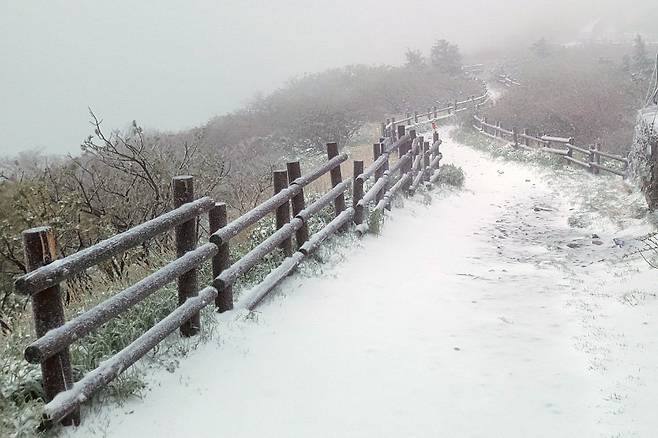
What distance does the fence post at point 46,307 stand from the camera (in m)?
3.34

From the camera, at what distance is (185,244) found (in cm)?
482

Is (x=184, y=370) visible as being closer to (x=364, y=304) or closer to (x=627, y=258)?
(x=364, y=304)

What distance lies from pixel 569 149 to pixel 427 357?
15983mm

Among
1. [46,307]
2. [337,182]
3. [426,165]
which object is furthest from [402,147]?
[46,307]

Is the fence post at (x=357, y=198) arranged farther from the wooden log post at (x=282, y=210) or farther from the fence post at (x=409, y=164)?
the fence post at (x=409, y=164)

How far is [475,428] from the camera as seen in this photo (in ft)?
12.5

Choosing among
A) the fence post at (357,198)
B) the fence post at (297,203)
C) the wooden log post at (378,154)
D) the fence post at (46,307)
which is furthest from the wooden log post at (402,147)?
the fence post at (46,307)

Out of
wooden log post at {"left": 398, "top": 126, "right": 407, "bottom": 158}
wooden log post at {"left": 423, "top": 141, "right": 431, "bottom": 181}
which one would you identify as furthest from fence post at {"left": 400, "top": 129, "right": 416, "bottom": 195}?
wooden log post at {"left": 423, "top": 141, "right": 431, "bottom": 181}

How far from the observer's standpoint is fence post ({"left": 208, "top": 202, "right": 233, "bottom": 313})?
5331 millimetres

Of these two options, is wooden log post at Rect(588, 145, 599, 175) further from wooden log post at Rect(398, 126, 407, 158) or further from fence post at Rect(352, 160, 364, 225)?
fence post at Rect(352, 160, 364, 225)

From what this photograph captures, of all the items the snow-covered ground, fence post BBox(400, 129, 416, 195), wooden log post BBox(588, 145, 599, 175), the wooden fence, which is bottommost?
wooden log post BBox(588, 145, 599, 175)

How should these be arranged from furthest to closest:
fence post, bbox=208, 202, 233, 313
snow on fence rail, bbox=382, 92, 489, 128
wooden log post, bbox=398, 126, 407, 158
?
snow on fence rail, bbox=382, 92, 489, 128, wooden log post, bbox=398, 126, 407, 158, fence post, bbox=208, 202, 233, 313

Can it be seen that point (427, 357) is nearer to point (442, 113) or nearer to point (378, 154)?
point (378, 154)

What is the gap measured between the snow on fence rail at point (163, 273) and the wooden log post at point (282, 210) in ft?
0.04
